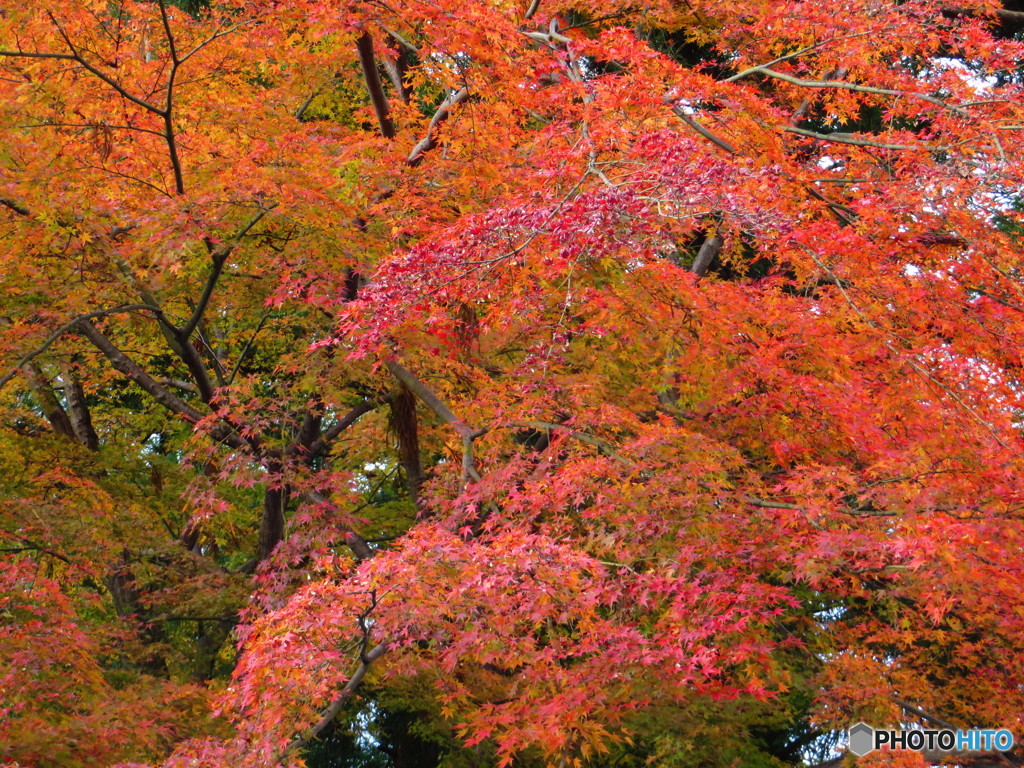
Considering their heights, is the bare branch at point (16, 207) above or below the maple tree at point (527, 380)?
above

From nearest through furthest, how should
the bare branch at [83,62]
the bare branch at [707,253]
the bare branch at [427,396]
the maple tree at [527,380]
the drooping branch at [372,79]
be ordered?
the maple tree at [527,380] → the bare branch at [83,62] → the bare branch at [427,396] → the drooping branch at [372,79] → the bare branch at [707,253]

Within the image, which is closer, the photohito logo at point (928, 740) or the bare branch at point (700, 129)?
the bare branch at point (700, 129)

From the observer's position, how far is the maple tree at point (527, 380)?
15.9 feet

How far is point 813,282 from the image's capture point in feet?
23.3

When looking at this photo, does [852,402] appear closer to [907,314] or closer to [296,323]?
[907,314]

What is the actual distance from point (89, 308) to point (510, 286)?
372 centimetres

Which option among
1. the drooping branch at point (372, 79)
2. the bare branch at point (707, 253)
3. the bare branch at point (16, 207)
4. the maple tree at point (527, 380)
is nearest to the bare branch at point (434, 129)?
the maple tree at point (527, 380)

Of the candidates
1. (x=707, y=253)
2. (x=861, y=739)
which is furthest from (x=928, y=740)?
(x=707, y=253)

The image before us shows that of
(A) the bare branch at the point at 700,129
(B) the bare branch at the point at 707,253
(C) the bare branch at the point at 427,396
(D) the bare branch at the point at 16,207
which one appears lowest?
(B) the bare branch at the point at 707,253

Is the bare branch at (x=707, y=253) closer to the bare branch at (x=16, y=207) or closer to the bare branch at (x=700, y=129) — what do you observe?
the bare branch at (x=700, y=129)

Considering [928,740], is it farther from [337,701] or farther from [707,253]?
[707,253]

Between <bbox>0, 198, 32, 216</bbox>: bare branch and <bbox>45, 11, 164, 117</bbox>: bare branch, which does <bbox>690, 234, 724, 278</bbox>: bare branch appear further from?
<bbox>0, 198, 32, 216</bbox>: bare branch

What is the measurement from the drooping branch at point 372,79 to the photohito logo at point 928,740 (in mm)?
5738

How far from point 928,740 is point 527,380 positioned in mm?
3750
